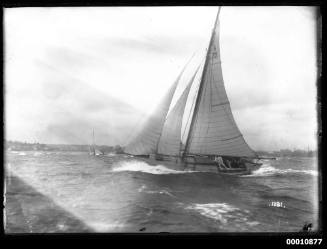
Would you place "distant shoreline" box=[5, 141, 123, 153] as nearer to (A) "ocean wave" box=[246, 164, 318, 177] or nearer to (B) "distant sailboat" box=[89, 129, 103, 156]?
(B) "distant sailboat" box=[89, 129, 103, 156]

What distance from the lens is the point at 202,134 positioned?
306 cm

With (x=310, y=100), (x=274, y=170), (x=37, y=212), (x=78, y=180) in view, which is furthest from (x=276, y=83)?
(x=37, y=212)

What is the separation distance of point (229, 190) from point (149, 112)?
113cm

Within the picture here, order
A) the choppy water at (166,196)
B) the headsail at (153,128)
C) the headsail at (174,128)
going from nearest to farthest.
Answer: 1. the choppy water at (166,196)
2. the headsail at (153,128)
3. the headsail at (174,128)

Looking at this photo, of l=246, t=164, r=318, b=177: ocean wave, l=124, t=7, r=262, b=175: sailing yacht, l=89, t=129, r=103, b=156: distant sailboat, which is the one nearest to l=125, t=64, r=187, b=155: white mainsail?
l=124, t=7, r=262, b=175: sailing yacht

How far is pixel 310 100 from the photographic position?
8.79ft

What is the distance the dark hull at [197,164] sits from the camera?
290cm

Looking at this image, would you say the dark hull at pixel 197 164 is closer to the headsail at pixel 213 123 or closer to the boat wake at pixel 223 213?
the headsail at pixel 213 123

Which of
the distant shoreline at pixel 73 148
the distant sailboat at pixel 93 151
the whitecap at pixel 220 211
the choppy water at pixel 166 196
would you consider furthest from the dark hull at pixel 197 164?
the distant sailboat at pixel 93 151

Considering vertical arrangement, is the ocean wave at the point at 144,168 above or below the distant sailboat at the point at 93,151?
below

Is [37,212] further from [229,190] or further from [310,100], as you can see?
[310,100]

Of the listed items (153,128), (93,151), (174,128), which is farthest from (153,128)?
(93,151)

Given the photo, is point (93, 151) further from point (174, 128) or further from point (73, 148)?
point (174, 128)

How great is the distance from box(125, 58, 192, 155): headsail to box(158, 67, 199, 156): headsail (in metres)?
0.07
